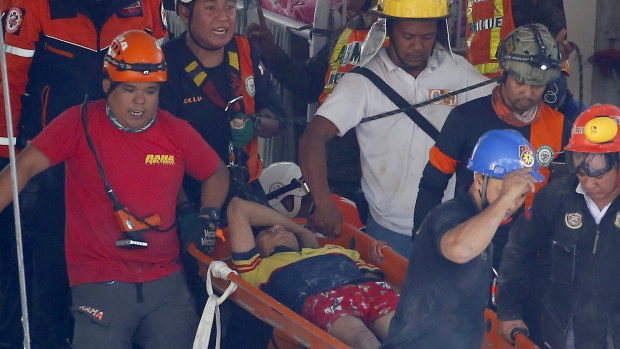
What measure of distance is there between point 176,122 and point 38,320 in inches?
51.6

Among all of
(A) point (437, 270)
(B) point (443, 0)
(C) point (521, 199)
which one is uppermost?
(B) point (443, 0)

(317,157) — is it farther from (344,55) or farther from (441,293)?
(441,293)

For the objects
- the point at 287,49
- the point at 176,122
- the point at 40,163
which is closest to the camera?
the point at 40,163

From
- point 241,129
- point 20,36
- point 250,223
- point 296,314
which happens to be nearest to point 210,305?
point 296,314

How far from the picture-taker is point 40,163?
14.5 ft

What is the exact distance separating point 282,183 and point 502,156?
2.51 metres

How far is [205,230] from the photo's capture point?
482cm

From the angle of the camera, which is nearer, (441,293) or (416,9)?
(441,293)

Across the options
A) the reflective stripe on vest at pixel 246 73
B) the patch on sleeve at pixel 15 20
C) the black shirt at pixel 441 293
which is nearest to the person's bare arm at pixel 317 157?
the reflective stripe on vest at pixel 246 73

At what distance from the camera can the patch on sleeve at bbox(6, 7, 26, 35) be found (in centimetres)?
496

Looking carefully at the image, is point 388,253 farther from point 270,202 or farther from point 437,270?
point 437,270

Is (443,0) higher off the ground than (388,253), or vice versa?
Answer: (443,0)

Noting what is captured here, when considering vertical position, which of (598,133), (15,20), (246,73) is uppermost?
(15,20)

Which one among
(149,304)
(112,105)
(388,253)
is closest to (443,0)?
(388,253)
